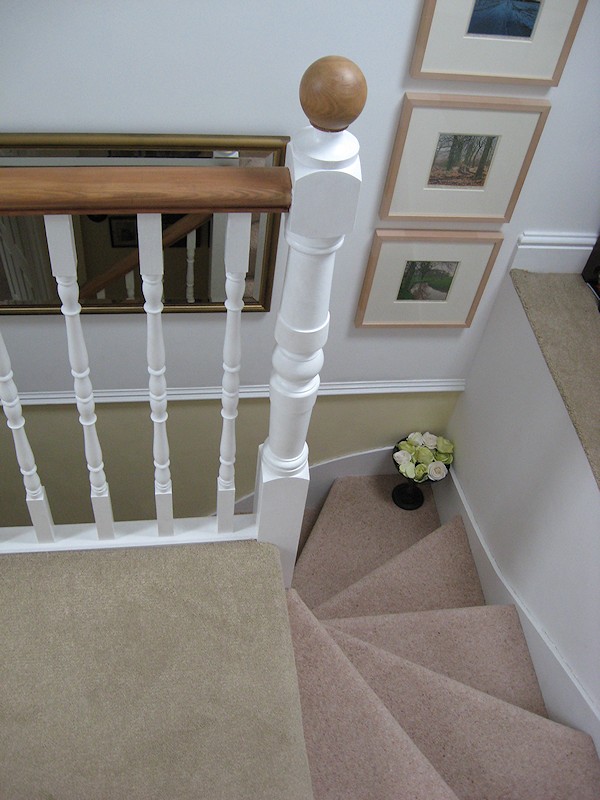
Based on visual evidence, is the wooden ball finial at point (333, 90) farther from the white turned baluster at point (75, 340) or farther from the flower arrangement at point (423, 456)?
the flower arrangement at point (423, 456)

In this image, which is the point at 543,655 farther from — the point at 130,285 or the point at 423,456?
the point at 130,285

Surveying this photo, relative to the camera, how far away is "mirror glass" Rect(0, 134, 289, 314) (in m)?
1.78

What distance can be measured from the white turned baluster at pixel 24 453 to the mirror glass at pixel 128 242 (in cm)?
61

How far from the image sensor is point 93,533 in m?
1.64

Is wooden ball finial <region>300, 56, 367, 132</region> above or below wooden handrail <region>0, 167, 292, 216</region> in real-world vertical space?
above

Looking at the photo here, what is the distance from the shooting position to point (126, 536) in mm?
1655

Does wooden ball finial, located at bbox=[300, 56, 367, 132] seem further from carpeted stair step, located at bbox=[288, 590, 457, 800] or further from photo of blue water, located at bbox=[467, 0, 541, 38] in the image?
carpeted stair step, located at bbox=[288, 590, 457, 800]

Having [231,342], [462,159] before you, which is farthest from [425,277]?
[231,342]

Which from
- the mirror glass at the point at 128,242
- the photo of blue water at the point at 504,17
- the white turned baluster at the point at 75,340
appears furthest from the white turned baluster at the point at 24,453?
the photo of blue water at the point at 504,17

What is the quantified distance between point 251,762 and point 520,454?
134 centimetres

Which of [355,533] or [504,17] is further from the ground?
[504,17]

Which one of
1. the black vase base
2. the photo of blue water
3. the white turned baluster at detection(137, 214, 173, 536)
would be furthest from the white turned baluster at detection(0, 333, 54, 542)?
the black vase base

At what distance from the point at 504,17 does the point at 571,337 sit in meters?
0.89

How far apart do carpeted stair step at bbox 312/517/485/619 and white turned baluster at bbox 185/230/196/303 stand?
1.16 m
